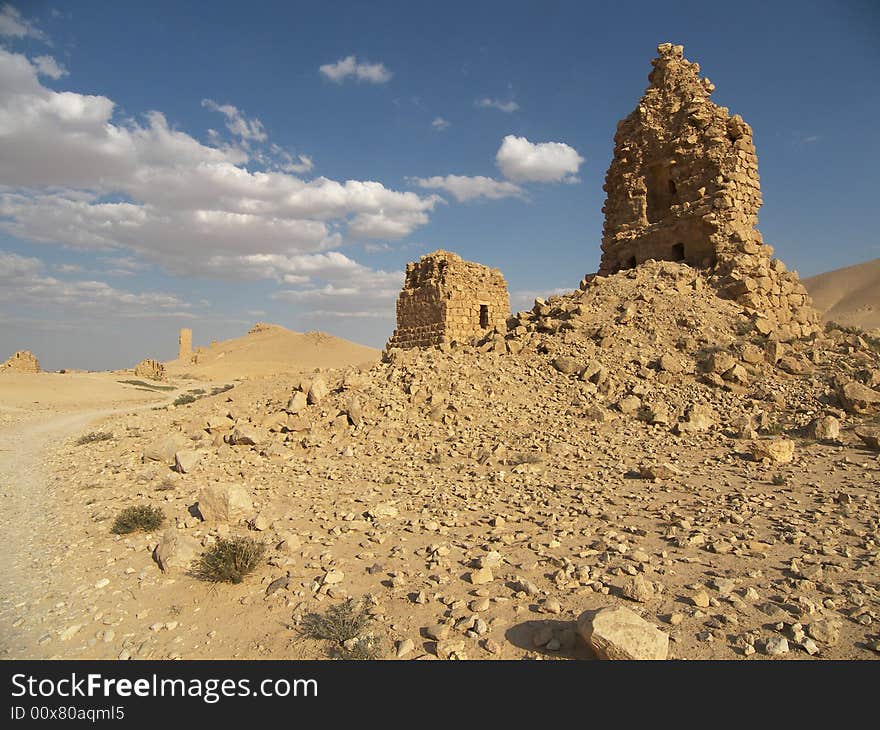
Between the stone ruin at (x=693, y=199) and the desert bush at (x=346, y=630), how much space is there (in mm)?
10290

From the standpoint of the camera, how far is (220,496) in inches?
234

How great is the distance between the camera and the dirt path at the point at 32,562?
3900 millimetres

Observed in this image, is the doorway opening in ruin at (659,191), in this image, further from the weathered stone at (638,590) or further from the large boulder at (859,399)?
the weathered stone at (638,590)

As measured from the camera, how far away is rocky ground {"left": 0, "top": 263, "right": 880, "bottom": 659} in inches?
142

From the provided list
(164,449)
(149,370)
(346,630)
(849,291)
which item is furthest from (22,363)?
(849,291)

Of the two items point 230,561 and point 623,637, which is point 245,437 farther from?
point 623,637

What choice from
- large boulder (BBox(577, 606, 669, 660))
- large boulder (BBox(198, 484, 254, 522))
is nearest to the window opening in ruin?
large boulder (BBox(198, 484, 254, 522))

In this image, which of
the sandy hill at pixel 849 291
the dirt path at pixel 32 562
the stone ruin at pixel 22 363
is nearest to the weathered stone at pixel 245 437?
the dirt path at pixel 32 562

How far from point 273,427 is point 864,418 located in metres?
9.18

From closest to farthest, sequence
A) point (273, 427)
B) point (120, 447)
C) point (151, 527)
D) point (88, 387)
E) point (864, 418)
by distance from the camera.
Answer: point (151, 527) → point (864, 418) → point (273, 427) → point (120, 447) → point (88, 387)

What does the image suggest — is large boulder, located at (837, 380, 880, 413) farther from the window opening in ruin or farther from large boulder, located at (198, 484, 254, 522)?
large boulder, located at (198, 484, 254, 522)

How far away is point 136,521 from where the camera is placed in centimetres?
578
